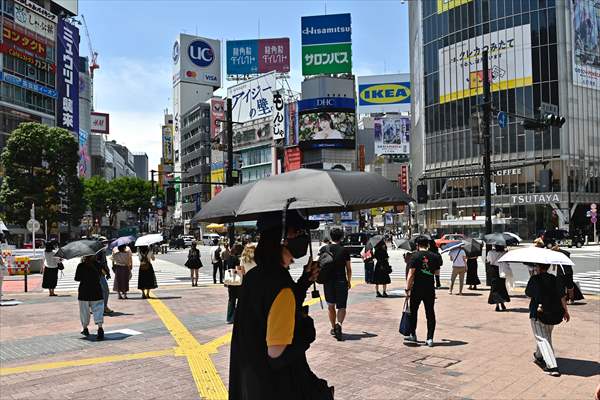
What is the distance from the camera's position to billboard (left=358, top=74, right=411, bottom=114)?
104875 mm

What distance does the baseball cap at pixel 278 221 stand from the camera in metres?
3.35

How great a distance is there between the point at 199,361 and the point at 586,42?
6418 centimetres

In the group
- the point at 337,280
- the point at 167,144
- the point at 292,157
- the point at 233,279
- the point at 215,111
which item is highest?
the point at 215,111

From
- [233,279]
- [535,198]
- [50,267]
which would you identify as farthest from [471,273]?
[535,198]

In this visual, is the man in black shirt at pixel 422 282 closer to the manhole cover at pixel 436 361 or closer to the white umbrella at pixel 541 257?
the manhole cover at pixel 436 361

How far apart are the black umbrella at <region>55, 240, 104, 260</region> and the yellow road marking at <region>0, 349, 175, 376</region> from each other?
2.04 metres

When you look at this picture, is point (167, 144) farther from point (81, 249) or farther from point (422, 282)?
point (422, 282)

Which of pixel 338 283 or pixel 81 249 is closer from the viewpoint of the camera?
pixel 338 283

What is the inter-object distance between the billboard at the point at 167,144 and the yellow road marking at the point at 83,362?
434 feet

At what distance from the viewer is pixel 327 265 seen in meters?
8.43

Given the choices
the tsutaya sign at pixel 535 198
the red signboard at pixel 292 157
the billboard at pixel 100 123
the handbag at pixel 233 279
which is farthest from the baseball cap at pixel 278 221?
the billboard at pixel 100 123

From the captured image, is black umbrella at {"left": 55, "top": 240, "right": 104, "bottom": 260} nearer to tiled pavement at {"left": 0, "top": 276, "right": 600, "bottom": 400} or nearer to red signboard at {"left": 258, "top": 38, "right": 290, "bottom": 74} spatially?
tiled pavement at {"left": 0, "top": 276, "right": 600, "bottom": 400}

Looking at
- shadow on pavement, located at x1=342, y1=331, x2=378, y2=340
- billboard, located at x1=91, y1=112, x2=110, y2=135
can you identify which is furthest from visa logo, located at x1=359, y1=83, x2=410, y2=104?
shadow on pavement, located at x1=342, y1=331, x2=378, y2=340

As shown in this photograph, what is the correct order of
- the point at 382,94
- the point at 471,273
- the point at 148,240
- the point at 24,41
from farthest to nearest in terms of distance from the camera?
the point at 382,94 → the point at 24,41 → the point at 471,273 → the point at 148,240
